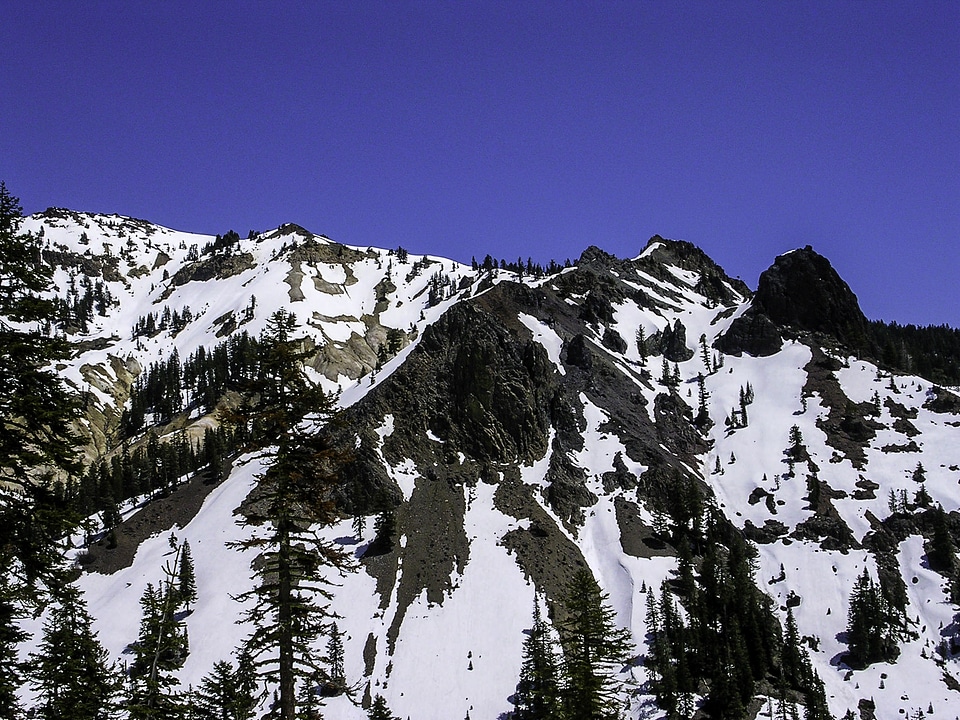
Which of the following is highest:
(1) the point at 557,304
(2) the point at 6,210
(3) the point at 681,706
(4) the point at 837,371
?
(1) the point at 557,304

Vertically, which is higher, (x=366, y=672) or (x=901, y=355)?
(x=901, y=355)

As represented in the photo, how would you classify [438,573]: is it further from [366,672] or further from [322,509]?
[322,509]

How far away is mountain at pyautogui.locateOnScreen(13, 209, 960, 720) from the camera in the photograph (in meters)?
94.4

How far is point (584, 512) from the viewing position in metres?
128

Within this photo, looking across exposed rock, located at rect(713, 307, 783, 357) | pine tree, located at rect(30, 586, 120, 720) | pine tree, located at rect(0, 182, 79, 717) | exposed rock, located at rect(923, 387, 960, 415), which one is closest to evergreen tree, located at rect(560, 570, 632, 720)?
pine tree, located at rect(30, 586, 120, 720)

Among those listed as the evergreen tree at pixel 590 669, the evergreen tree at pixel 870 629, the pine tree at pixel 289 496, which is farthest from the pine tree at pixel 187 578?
the evergreen tree at pixel 870 629

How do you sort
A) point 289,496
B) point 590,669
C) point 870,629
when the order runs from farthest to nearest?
1. point 870,629
2. point 590,669
3. point 289,496

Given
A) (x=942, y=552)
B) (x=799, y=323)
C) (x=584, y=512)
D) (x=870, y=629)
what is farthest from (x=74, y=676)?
(x=799, y=323)

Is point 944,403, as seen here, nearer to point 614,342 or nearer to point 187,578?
point 614,342

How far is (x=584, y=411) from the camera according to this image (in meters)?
150

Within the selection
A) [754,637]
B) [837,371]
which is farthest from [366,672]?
[837,371]

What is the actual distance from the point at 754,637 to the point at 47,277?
105132 mm

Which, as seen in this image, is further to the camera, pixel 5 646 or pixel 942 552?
pixel 942 552

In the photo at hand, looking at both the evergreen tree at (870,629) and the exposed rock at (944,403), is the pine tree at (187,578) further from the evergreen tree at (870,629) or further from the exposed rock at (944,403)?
the exposed rock at (944,403)
